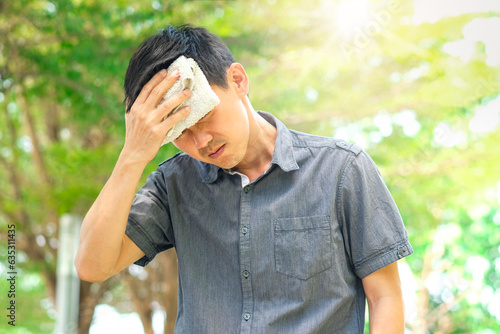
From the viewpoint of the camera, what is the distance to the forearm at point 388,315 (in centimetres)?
135

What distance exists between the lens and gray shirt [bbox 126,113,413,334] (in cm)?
137

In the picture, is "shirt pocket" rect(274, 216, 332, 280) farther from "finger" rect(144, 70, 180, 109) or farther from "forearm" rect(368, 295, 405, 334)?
"finger" rect(144, 70, 180, 109)

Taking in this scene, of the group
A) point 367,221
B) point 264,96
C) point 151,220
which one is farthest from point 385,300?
point 264,96

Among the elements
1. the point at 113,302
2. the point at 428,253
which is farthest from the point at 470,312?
the point at 113,302

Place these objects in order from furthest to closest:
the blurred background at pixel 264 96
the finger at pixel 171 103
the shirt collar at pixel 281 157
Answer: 1. the blurred background at pixel 264 96
2. the shirt collar at pixel 281 157
3. the finger at pixel 171 103

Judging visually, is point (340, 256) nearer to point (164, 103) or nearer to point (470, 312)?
point (164, 103)

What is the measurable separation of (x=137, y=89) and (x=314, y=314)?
73 cm

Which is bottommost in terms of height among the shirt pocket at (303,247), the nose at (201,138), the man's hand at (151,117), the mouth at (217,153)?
the shirt pocket at (303,247)

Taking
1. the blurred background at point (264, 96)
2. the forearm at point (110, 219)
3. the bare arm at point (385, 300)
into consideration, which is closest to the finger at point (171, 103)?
the forearm at point (110, 219)

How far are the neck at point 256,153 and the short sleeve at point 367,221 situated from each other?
25 centimetres

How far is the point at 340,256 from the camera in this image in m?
1.40

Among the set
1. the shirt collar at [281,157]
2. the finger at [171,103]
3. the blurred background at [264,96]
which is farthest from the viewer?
the blurred background at [264,96]

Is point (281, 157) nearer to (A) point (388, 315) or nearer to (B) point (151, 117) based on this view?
(B) point (151, 117)

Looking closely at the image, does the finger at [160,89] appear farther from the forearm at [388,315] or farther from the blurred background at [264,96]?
the blurred background at [264,96]
